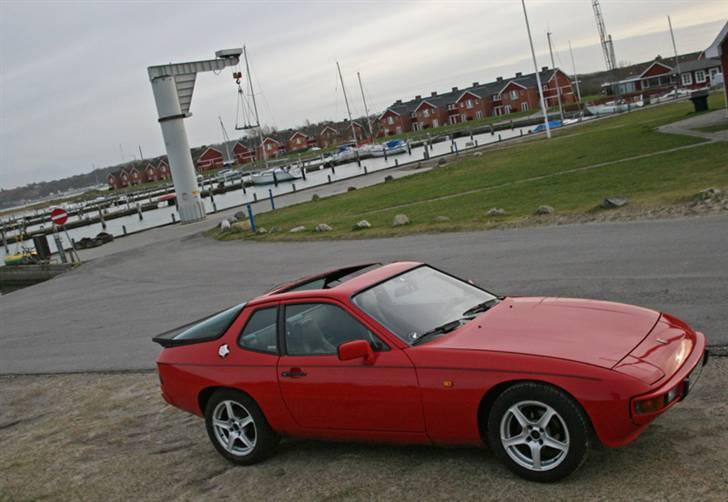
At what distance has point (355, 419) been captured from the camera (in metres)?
5.81

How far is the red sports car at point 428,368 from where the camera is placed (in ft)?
15.8

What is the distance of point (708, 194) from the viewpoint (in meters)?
16.0

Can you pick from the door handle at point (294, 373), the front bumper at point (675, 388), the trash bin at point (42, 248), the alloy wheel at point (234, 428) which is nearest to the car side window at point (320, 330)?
the door handle at point (294, 373)

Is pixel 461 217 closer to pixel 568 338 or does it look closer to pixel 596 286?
pixel 596 286

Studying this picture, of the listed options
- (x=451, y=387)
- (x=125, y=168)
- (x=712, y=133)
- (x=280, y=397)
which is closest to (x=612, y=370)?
(x=451, y=387)

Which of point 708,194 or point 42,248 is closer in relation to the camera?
point 708,194

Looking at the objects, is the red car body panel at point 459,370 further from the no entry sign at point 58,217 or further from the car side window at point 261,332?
the no entry sign at point 58,217

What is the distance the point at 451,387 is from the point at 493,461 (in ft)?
2.35

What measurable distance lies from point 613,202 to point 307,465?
13337 mm

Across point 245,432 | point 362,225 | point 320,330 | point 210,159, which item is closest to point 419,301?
point 320,330

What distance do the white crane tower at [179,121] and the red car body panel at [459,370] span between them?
3717 centimetres

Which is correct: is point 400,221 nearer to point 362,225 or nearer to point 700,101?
point 362,225

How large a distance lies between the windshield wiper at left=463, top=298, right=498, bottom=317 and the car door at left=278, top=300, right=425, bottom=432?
854 mm

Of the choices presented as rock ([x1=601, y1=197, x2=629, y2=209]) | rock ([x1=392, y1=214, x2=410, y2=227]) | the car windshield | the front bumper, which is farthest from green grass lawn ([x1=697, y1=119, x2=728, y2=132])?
the front bumper
